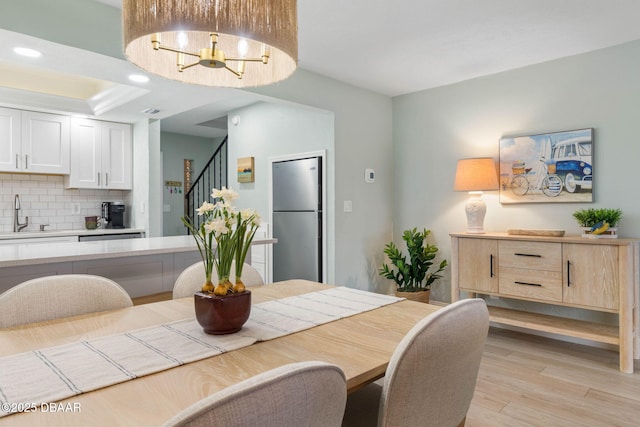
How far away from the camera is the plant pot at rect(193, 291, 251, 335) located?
120cm

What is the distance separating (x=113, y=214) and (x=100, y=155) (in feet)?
2.27

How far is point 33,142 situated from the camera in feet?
13.5

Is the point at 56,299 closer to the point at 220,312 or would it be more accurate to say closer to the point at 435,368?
the point at 220,312

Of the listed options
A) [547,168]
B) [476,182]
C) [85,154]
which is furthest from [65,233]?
[547,168]

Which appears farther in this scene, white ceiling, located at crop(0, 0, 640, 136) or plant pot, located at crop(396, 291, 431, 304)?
plant pot, located at crop(396, 291, 431, 304)

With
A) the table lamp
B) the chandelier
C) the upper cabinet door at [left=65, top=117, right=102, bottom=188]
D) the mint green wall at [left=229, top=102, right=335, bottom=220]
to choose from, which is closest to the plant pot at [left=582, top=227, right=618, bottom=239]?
the table lamp

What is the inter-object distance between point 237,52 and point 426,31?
1.78 m

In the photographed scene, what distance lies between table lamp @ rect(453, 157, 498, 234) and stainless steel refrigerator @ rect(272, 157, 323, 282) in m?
1.35

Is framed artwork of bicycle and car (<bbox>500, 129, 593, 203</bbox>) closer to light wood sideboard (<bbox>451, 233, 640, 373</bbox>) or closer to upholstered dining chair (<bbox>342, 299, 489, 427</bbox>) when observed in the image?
light wood sideboard (<bbox>451, 233, 640, 373</bbox>)

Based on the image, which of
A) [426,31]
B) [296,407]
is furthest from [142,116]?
[296,407]

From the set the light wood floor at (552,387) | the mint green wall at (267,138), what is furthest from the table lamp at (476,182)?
the mint green wall at (267,138)

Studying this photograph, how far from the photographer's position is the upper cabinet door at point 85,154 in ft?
14.5

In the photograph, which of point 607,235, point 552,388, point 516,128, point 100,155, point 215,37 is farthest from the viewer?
point 100,155

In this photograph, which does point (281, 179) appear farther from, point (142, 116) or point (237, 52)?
point (237, 52)
